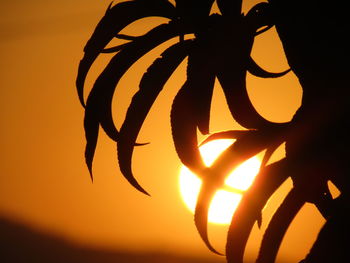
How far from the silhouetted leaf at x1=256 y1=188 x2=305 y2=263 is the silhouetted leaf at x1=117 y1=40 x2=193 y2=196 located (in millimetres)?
226

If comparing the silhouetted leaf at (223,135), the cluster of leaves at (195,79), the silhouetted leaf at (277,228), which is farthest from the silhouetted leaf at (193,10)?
the silhouetted leaf at (277,228)

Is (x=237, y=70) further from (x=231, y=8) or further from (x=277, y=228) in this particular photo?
(x=277, y=228)

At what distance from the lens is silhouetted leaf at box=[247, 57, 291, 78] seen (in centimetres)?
75

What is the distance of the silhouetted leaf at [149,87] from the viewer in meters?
0.69

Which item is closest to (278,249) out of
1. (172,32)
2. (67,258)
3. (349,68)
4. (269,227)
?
(269,227)

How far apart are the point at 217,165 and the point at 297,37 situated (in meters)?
0.19

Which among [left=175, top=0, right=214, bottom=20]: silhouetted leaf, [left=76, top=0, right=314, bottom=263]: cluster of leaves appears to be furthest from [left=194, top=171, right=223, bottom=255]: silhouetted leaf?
[left=175, top=0, right=214, bottom=20]: silhouetted leaf

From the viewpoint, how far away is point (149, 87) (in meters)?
0.69

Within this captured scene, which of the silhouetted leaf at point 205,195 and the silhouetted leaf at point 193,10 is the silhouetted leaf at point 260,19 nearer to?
the silhouetted leaf at point 193,10

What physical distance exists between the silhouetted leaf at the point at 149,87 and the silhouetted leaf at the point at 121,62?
0.03 metres

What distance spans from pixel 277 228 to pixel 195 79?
0.22m

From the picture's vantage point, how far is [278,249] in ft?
1.83

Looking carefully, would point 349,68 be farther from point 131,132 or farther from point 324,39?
point 131,132

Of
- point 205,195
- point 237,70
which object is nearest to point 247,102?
point 237,70
